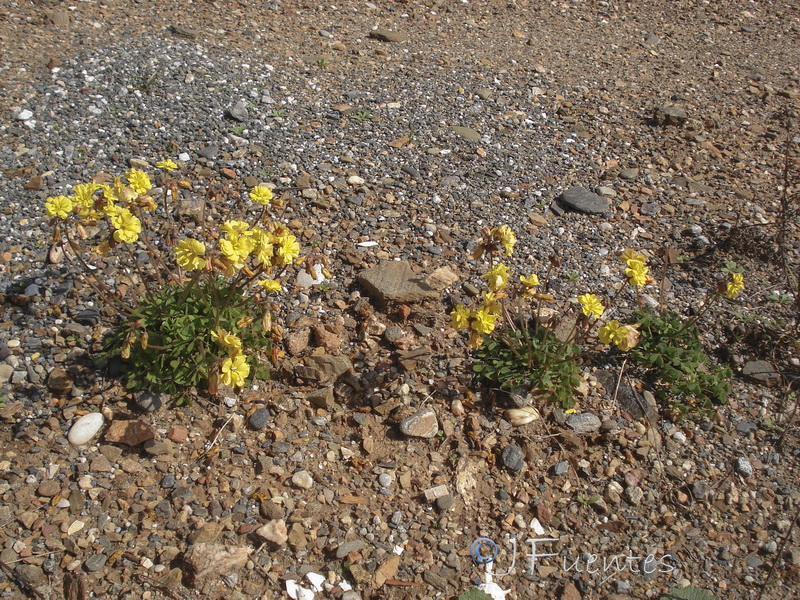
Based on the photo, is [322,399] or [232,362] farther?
[322,399]

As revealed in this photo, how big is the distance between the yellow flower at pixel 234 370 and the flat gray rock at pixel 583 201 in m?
2.81

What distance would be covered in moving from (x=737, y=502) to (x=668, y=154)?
309cm

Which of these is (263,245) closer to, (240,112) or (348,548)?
(348,548)

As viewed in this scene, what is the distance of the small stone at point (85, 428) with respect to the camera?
3135 millimetres

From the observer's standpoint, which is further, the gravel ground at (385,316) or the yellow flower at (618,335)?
the yellow flower at (618,335)

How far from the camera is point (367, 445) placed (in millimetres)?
3320

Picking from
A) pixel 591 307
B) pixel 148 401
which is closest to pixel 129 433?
pixel 148 401

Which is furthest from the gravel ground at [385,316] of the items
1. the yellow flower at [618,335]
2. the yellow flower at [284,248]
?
the yellow flower at [284,248]

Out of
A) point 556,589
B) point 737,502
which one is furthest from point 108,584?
point 737,502

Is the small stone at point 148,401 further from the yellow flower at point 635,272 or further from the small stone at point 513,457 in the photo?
the yellow flower at point 635,272

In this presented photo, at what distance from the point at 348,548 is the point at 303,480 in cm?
39

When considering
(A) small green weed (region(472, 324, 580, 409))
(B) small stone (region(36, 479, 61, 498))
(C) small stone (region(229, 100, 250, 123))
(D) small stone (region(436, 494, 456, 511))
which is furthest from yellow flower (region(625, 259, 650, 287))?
(C) small stone (region(229, 100, 250, 123))

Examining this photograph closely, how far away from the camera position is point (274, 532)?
2902 mm

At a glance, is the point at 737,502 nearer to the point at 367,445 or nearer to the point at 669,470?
the point at 669,470
